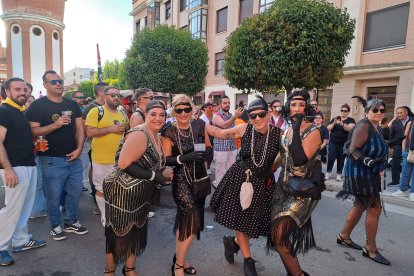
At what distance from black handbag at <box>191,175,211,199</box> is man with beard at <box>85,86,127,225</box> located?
167 cm

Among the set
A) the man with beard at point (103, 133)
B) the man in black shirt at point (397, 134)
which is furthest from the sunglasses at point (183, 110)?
the man in black shirt at point (397, 134)

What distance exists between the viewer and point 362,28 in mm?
13469

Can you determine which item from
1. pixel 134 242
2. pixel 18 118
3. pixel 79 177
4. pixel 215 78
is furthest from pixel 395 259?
pixel 215 78

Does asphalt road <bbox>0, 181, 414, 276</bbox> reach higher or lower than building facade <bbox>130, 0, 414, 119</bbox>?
lower

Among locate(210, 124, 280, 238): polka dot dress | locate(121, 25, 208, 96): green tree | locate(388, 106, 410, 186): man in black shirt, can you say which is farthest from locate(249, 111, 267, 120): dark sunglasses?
locate(121, 25, 208, 96): green tree

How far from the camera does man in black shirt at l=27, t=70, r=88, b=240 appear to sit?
3787 mm

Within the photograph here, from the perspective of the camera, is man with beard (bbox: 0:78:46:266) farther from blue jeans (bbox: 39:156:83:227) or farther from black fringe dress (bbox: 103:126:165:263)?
black fringe dress (bbox: 103:126:165:263)

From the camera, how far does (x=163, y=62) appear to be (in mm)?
17422

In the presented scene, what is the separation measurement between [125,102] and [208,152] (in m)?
3.15

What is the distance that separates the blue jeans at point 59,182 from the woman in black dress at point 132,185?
1.65 meters

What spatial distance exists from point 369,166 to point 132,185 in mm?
2546

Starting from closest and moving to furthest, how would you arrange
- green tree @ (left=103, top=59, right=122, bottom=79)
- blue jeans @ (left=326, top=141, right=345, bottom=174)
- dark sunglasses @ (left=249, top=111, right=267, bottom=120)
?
dark sunglasses @ (left=249, top=111, right=267, bottom=120) → blue jeans @ (left=326, top=141, right=345, bottom=174) → green tree @ (left=103, top=59, right=122, bottom=79)

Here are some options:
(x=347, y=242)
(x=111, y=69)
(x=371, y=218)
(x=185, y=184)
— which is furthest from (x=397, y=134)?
(x=111, y=69)

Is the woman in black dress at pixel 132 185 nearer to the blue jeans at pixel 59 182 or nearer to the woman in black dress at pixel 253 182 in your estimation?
the woman in black dress at pixel 253 182
